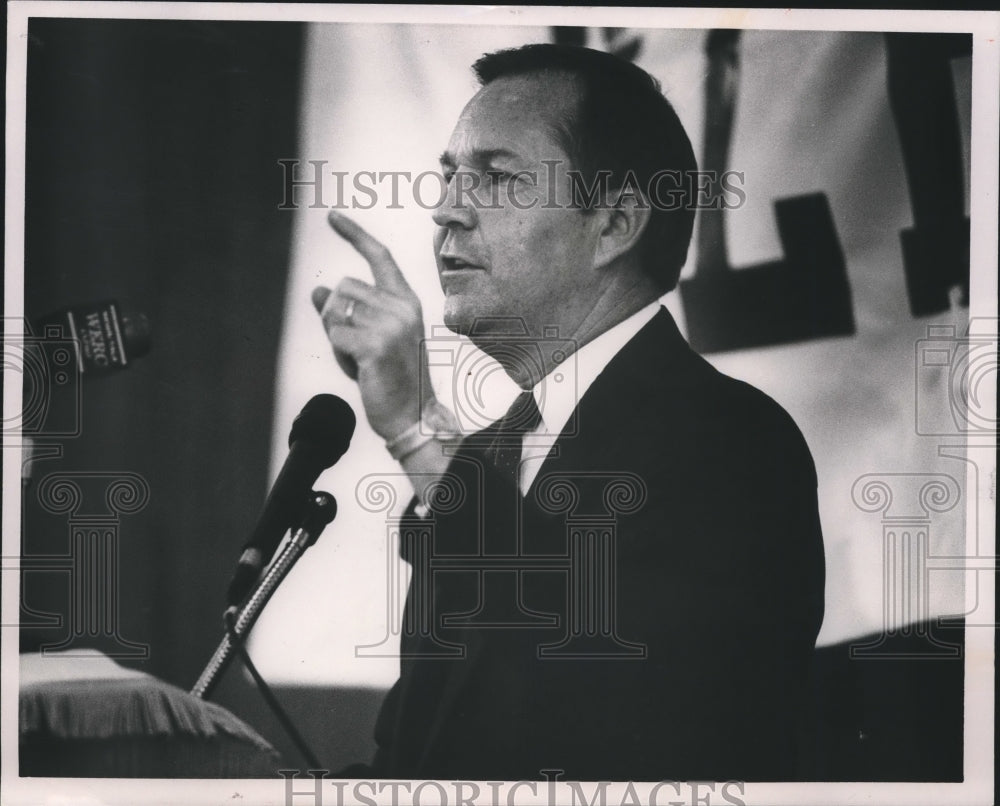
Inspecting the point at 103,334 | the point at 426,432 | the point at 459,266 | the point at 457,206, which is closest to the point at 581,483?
the point at 426,432

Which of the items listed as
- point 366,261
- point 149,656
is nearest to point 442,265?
point 366,261

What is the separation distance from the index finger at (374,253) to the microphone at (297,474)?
0.93ft

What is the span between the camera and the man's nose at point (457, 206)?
205cm

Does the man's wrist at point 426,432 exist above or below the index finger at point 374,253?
below

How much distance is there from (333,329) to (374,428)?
24cm

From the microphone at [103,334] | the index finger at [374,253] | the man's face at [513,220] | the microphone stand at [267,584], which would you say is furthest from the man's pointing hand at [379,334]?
the microphone at [103,334]

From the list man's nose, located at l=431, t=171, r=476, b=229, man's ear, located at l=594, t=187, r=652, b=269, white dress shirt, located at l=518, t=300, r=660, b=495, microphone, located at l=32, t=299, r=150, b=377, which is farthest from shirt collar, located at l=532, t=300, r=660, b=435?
microphone, located at l=32, t=299, r=150, b=377

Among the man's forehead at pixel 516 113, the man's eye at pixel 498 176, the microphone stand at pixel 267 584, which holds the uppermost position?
the man's forehead at pixel 516 113

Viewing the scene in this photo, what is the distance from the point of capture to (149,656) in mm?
2049

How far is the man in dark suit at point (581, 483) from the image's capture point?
2016 millimetres

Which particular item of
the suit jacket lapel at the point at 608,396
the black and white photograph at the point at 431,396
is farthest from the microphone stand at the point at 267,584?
the suit jacket lapel at the point at 608,396

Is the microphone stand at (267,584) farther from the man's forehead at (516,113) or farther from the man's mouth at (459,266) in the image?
the man's forehead at (516,113)

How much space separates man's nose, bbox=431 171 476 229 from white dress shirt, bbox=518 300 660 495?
0.38 m

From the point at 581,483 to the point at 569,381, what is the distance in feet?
0.74
